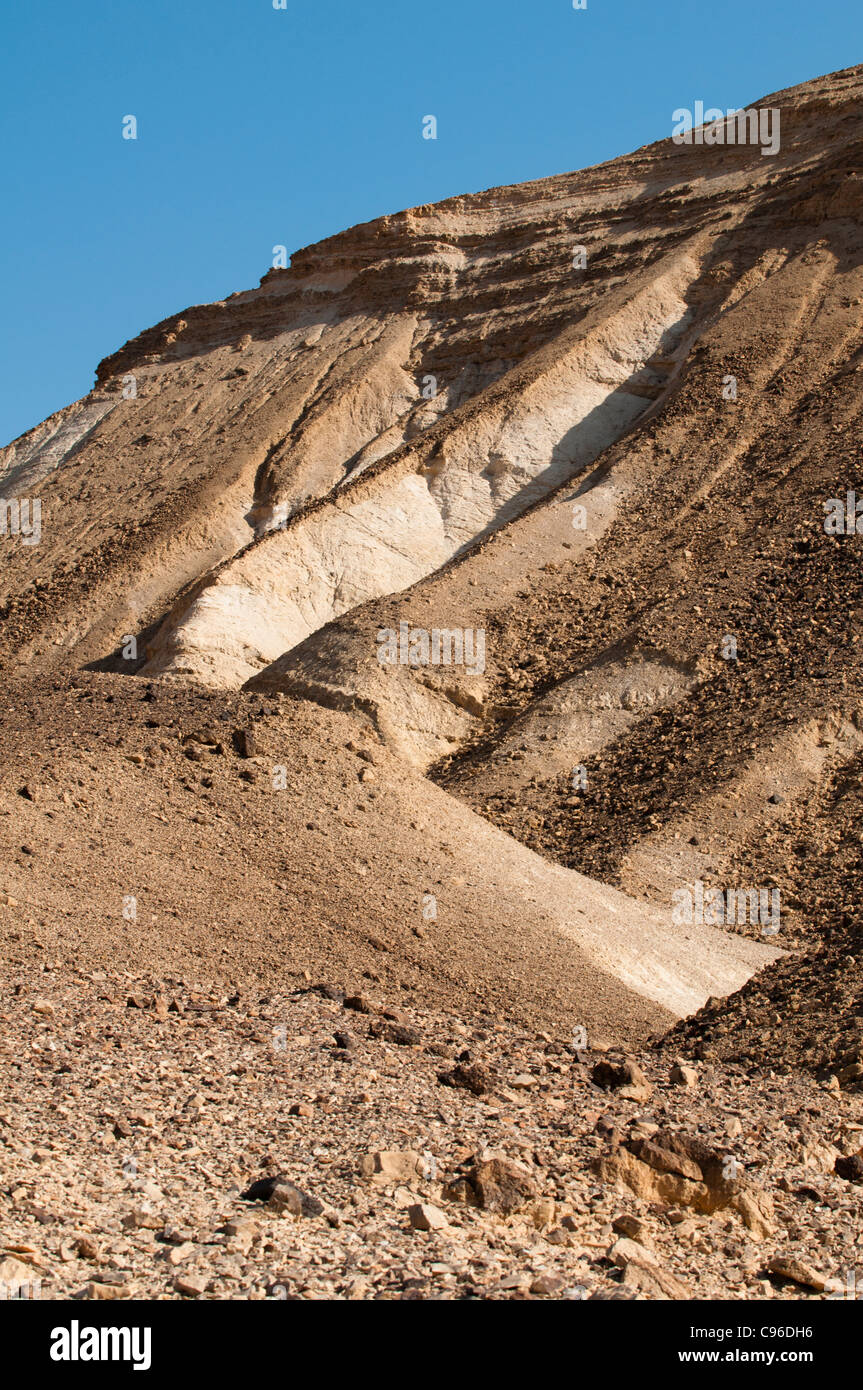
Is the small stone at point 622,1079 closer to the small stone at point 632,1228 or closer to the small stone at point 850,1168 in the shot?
the small stone at point 850,1168

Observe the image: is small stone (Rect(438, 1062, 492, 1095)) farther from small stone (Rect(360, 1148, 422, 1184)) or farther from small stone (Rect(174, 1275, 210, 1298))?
small stone (Rect(174, 1275, 210, 1298))

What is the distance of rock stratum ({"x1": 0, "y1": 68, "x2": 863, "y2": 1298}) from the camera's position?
5.69m

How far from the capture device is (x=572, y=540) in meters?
21.8

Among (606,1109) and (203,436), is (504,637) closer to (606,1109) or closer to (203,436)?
(606,1109)

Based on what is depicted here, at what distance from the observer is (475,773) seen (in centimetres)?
1681

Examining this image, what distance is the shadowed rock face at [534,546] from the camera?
1203 cm

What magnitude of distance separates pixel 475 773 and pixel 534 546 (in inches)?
233

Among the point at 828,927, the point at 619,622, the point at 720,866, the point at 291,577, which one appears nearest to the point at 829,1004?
the point at 828,927

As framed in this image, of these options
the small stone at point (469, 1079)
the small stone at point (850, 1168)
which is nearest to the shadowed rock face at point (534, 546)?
the small stone at point (469, 1079)

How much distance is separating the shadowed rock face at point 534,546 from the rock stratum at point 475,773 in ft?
0.27

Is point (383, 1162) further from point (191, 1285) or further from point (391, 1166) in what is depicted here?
point (191, 1285)

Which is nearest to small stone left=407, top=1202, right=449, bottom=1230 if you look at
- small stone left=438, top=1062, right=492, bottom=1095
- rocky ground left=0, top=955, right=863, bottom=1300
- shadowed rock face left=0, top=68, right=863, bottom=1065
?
rocky ground left=0, top=955, right=863, bottom=1300

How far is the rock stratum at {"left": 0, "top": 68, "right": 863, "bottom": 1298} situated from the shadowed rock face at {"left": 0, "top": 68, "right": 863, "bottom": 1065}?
81mm
